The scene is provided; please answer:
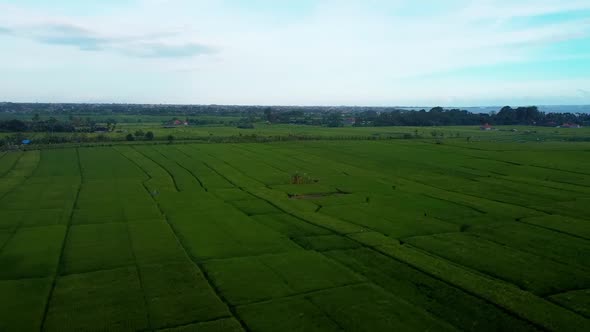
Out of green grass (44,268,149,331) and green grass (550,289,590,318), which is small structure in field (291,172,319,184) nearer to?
green grass (44,268,149,331)

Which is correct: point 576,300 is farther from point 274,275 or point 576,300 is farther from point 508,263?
point 274,275

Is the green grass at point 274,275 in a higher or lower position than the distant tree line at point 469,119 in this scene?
lower

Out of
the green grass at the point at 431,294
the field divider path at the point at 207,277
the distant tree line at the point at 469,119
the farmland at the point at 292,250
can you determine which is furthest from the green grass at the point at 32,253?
the distant tree line at the point at 469,119

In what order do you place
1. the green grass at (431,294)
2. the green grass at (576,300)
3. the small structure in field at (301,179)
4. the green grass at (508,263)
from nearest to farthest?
the green grass at (431,294), the green grass at (576,300), the green grass at (508,263), the small structure in field at (301,179)

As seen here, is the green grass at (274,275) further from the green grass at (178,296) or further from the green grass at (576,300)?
the green grass at (576,300)

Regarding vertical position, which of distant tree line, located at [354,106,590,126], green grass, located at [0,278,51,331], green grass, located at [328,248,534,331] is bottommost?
green grass, located at [0,278,51,331]

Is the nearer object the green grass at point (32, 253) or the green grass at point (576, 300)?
the green grass at point (576, 300)

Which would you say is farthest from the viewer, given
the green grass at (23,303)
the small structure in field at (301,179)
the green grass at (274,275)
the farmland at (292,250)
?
the small structure in field at (301,179)

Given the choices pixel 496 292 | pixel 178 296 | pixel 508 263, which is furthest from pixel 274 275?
pixel 508 263

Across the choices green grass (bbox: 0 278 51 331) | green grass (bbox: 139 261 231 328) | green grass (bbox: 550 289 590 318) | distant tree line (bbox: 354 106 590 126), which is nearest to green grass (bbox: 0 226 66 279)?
green grass (bbox: 0 278 51 331)

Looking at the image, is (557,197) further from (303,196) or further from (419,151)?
(419,151)
